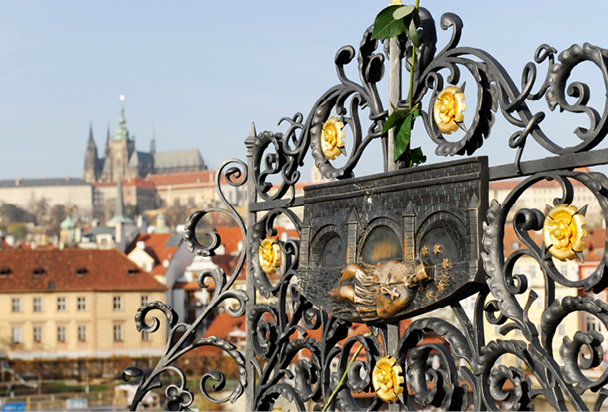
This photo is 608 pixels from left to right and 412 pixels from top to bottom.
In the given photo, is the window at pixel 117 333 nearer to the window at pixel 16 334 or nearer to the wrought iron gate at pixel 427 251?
the window at pixel 16 334

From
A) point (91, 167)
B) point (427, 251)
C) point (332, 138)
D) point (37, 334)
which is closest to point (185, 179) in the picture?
point (91, 167)

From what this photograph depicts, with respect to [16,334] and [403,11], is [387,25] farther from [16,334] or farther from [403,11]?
[16,334]

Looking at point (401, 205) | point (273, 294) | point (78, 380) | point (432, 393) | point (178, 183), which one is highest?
point (178, 183)

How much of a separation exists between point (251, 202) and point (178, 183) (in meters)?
97.6

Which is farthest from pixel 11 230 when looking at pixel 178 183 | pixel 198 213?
pixel 198 213

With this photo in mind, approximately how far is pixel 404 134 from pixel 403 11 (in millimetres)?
334

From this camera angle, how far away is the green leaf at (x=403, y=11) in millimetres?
2224

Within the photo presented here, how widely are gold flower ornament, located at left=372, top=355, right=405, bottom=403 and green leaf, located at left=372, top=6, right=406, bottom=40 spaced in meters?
0.89

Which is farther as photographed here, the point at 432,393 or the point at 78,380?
the point at 78,380

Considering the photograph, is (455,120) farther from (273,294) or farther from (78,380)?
(78,380)

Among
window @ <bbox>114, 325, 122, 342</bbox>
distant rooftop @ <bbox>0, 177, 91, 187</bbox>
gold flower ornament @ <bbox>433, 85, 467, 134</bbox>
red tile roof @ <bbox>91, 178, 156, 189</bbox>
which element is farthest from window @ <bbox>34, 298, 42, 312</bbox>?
red tile roof @ <bbox>91, 178, 156, 189</bbox>

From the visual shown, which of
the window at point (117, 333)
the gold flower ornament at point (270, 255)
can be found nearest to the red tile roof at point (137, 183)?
the window at point (117, 333)

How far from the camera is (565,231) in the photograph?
1756 millimetres

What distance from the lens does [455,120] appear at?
6.82ft
